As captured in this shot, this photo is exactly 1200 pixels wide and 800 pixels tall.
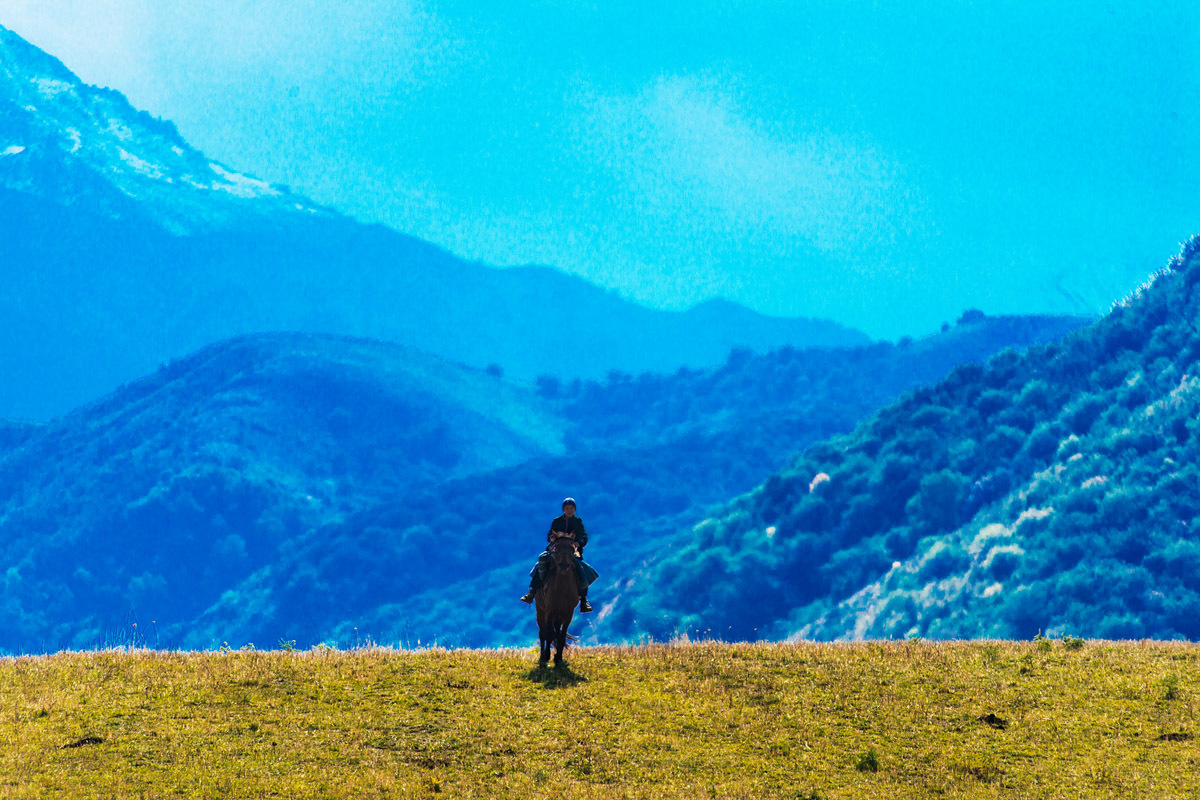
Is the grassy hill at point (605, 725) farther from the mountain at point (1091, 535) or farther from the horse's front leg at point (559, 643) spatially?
the mountain at point (1091, 535)

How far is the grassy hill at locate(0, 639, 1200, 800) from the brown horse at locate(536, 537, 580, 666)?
32.6 inches

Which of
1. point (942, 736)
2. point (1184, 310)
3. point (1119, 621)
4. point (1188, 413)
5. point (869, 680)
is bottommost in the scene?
point (942, 736)

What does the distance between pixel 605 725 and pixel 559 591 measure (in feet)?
11.9

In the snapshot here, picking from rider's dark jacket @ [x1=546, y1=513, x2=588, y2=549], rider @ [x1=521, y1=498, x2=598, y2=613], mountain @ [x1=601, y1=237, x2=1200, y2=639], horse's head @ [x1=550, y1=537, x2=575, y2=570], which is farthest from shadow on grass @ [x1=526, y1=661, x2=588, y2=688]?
mountain @ [x1=601, y1=237, x2=1200, y2=639]

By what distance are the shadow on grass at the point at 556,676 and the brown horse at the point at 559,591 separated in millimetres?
326

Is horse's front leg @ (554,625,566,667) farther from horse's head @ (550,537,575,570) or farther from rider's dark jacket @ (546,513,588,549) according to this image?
rider's dark jacket @ (546,513,588,549)

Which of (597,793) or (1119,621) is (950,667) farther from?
(1119,621)

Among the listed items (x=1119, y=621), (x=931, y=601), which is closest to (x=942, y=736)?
(x=1119, y=621)

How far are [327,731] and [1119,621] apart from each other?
14786 centimetres

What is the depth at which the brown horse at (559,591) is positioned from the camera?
24141 mm

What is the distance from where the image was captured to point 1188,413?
17375cm

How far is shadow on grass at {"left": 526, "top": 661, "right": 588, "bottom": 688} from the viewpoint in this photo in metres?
23.2

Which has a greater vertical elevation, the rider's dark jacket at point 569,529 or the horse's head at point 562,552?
the rider's dark jacket at point 569,529

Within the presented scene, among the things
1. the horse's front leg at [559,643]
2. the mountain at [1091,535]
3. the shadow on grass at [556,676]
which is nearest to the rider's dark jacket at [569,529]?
the horse's front leg at [559,643]
